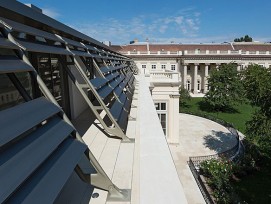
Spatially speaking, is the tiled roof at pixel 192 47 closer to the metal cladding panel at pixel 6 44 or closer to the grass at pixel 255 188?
the grass at pixel 255 188

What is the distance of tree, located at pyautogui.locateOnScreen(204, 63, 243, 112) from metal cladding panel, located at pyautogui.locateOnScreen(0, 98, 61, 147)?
36.0m

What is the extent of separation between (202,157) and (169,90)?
5809 millimetres

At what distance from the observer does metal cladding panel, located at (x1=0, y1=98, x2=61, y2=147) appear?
4.78 ft

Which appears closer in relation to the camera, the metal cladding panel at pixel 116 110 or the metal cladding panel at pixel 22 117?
the metal cladding panel at pixel 22 117

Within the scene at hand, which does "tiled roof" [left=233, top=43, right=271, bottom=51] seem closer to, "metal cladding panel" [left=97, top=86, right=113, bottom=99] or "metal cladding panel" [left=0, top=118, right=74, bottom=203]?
"metal cladding panel" [left=97, top=86, right=113, bottom=99]

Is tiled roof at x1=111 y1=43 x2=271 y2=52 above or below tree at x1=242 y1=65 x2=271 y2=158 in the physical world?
above

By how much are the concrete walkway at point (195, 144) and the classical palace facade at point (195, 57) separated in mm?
26412

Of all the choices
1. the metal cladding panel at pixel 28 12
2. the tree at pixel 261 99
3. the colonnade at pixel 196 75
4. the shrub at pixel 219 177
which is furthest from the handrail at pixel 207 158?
the colonnade at pixel 196 75

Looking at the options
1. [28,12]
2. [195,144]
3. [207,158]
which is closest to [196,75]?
[195,144]

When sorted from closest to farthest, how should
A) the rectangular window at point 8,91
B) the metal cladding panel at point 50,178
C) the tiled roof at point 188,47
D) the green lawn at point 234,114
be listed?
the metal cladding panel at point 50,178
the rectangular window at point 8,91
the green lawn at point 234,114
the tiled roof at point 188,47

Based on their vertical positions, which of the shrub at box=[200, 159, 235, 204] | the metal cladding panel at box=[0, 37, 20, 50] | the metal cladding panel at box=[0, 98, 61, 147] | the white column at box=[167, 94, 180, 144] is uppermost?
the metal cladding panel at box=[0, 37, 20, 50]

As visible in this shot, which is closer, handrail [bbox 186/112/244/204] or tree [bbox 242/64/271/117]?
handrail [bbox 186/112/244/204]

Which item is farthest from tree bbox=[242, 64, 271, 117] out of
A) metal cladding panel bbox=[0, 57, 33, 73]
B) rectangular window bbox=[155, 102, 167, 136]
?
metal cladding panel bbox=[0, 57, 33, 73]

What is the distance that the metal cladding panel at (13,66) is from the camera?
1706 mm
